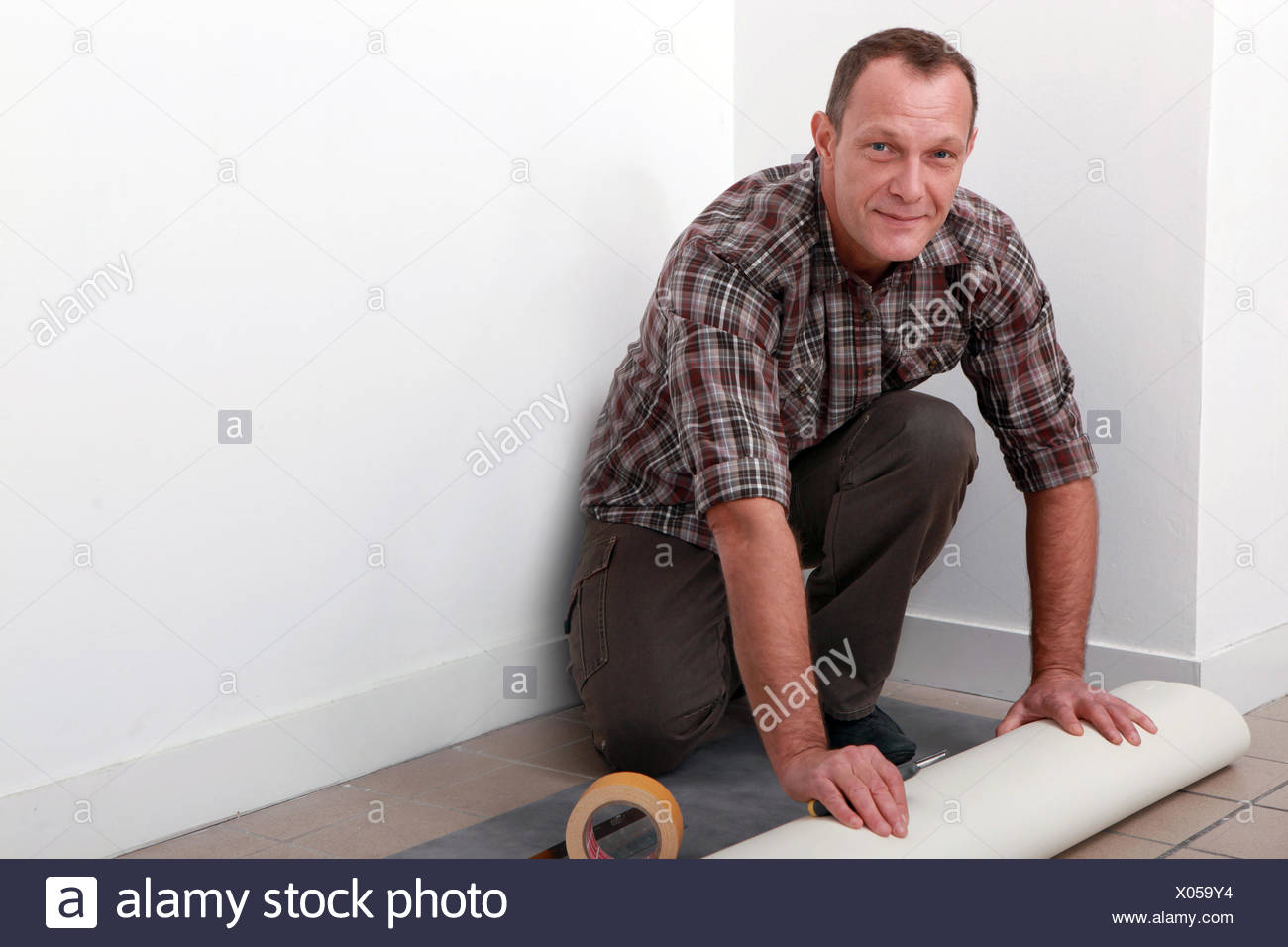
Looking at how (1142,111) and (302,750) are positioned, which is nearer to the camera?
(302,750)

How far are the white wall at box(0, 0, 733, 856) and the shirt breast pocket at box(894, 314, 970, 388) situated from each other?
679mm

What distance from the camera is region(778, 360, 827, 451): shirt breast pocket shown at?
1875mm

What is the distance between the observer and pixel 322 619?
1.95 meters

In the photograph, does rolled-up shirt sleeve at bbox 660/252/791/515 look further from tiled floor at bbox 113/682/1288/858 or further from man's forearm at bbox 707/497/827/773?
tiled floor at bbox 113/682/1288/858

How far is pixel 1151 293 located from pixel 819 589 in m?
0.76

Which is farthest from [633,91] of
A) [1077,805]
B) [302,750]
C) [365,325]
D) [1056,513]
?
[1077,805]

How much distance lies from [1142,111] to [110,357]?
1678 mm

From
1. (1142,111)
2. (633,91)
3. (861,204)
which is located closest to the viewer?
(861,204)

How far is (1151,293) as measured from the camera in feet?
7.06

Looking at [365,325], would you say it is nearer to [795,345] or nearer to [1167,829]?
[795,345]

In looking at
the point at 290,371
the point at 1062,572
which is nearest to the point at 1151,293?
the point at 1062,572

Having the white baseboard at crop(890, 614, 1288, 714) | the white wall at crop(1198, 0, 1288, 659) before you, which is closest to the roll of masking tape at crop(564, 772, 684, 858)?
the white baseboard at crop(890, 614, 1288, 714)

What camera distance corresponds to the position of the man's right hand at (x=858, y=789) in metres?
1.37
